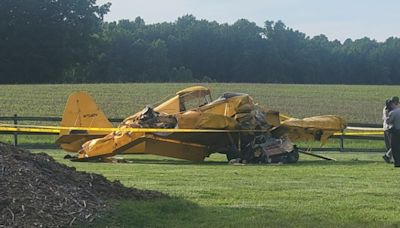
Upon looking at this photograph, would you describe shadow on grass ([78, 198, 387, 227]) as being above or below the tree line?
below

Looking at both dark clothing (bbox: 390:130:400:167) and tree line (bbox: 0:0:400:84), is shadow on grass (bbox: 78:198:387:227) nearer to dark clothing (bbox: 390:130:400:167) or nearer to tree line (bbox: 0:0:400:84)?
dark clothing (bbox: 390:130:400:167)

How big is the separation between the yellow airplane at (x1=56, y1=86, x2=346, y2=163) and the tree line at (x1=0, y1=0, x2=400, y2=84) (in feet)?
210

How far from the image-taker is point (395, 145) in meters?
17.6

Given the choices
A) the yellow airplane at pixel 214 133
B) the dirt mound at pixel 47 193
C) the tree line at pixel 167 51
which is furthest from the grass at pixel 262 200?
the tree line at pixel 167 51

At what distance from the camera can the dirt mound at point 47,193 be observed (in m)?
8.27

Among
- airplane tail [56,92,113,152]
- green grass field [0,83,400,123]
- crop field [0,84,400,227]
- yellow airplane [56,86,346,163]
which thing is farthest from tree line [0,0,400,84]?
crop field [0,84,400,227]

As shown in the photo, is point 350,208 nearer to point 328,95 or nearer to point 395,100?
point 395,100

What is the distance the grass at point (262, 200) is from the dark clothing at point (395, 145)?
2116 mm

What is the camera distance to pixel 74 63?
87.1 meters

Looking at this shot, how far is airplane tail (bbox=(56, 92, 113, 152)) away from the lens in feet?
73.0

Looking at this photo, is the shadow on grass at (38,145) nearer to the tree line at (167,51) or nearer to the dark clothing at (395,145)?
the dark clothing at (395,145)

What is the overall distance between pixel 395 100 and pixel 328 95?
46.3 metres

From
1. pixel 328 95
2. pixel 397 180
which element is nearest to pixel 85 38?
pixel 328 95

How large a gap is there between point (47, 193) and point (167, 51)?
114230 mm
